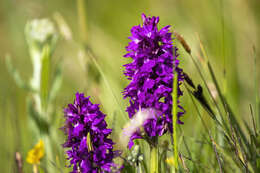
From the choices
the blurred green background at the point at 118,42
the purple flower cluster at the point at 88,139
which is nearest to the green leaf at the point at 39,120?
the blurred green background at the point at 118,42

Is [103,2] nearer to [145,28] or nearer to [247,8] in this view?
[247,8]

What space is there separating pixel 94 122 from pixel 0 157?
5.55 ft


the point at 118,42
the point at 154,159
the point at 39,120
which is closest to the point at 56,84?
the point at 39,120

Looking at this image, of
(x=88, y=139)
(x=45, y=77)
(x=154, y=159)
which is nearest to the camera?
(x=88, y=139)

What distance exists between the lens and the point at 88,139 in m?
1.23

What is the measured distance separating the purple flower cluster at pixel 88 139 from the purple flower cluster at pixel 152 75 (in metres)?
0.13

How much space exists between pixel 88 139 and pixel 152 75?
1.07 ft

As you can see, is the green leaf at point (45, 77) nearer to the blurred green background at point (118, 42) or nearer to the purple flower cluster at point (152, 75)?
the blurred green background at point (118, 42)

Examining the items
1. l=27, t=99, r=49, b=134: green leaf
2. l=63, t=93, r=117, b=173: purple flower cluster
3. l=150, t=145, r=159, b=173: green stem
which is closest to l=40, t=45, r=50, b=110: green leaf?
l=27, t=99, r=49, b=134: green leaf

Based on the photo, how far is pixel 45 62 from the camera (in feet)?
7.93

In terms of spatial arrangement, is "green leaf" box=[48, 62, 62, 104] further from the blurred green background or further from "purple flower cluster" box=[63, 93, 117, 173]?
"purple flower cluster" box=[63, 93, 117, 173]

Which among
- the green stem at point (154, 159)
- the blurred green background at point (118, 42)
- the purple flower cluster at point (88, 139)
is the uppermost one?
the blurred green background at point (118, 42)

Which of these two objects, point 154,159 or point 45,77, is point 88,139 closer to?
point 154,159

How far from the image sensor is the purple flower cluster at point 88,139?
4.13ft
